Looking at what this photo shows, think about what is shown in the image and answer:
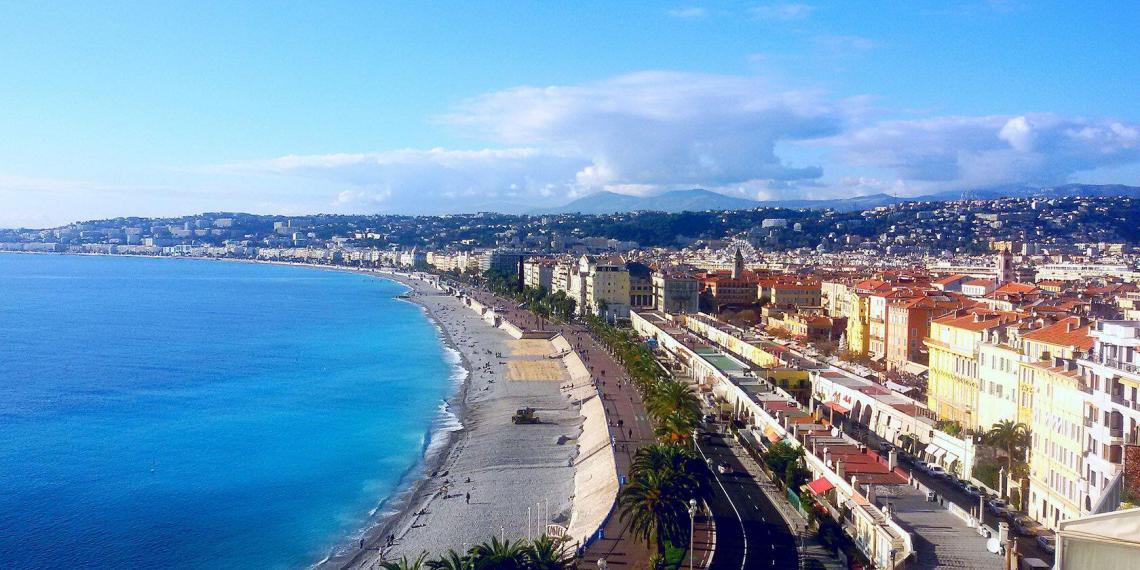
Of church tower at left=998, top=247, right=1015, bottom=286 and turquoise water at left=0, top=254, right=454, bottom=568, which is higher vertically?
church tower at left=998, top=247, right=1015, bottom=286

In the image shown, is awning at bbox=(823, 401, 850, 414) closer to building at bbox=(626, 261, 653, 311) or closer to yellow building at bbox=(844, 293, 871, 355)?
yellow building at bbox=(844, 293, 871, 355)

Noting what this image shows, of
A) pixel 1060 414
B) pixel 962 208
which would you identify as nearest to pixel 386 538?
pixel 1060 414

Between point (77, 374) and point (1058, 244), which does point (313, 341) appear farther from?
point (1058, 244)

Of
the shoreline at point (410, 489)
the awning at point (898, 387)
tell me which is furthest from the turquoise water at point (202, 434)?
the awning at point (898, 387)

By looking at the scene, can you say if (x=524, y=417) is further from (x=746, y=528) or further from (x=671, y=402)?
(x=746, y=528)

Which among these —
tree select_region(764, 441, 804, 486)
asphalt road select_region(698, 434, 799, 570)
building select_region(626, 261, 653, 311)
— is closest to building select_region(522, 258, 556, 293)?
building select_region(626, 261, 653, 311)

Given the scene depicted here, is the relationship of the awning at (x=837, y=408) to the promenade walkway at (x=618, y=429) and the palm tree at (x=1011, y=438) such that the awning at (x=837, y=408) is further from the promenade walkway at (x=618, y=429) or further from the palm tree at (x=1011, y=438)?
the palm tree at (x=1011, y=438)

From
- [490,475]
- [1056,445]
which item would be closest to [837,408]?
[490,475]
